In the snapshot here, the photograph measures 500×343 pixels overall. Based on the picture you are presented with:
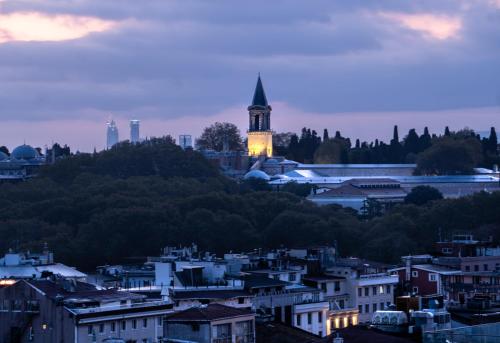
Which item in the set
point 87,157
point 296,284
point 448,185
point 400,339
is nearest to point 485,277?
point 296,284

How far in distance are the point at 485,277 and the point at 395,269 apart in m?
2.99

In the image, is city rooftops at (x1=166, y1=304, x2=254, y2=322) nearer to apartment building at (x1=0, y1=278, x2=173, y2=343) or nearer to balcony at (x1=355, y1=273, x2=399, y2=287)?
apartment building at (x1=0, y1=278, x2=173, y2=343)

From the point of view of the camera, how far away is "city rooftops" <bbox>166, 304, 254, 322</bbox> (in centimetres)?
4328

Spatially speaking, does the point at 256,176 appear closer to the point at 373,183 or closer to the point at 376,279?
the point at 373,183

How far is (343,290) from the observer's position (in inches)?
2307

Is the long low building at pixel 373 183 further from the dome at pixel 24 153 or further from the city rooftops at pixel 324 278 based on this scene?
the city rooftops at pixel 324 278

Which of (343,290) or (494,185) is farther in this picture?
(494,185)

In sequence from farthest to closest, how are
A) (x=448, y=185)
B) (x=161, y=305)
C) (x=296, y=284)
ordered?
(x=448, y=185)
(x=296, y=284)
(x=161, y=305)

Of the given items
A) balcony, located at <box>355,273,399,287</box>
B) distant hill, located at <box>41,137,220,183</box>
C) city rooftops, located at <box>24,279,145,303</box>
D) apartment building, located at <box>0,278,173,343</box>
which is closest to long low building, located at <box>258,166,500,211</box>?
distant hill, located at <box>41,137,220,183</box>

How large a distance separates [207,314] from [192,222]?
56.3m

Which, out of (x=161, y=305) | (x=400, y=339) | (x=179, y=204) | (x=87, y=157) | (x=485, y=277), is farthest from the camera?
(x=87, y=157)

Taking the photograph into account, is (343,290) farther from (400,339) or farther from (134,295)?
(400,339)

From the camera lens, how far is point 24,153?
19500cm

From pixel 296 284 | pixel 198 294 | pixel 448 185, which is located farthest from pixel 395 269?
pixel 448 185
